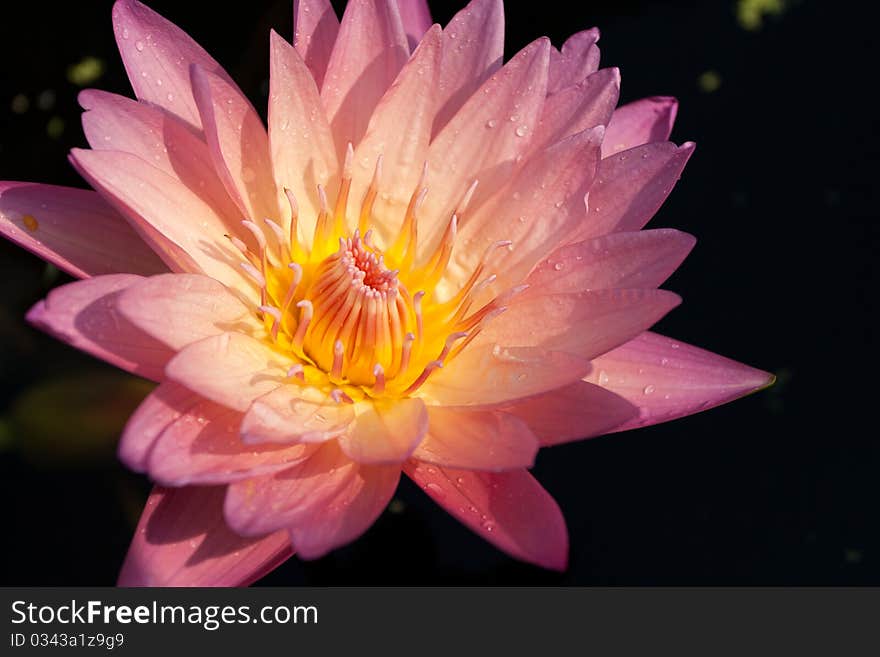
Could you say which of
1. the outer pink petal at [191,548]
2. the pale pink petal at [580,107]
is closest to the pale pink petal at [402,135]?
the pale pink petal at [580,107]

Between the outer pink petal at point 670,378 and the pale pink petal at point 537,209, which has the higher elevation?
the pale pink petal at point 537,209

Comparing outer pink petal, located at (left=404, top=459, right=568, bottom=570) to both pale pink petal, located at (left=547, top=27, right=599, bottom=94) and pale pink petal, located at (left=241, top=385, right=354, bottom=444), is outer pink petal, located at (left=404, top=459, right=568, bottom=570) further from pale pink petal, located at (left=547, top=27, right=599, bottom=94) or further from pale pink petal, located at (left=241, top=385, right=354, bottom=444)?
pale pink petal, located at (left=547, top=27, right=599, bottom=94)

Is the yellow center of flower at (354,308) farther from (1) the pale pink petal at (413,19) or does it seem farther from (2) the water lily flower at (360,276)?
(1) the pale pink petal at (413,19)

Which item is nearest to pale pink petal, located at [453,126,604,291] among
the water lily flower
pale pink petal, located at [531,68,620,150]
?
the water lily flower

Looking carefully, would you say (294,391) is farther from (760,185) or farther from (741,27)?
(741,27)

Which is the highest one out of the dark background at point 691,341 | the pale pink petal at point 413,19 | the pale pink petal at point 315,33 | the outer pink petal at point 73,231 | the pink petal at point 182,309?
the pale pink petal at point 315,33

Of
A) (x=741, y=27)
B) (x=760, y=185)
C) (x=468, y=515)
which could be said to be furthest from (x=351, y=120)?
(x=741, y=27)
